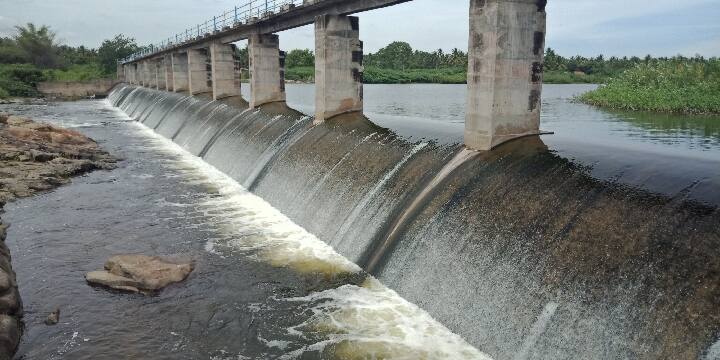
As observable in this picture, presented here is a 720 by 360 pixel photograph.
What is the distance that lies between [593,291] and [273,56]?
26563mm

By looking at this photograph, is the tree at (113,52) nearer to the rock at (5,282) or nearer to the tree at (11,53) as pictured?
the tree at (11,53)

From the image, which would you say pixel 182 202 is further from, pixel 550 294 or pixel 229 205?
pixel 550 294

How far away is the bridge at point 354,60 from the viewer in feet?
45.3

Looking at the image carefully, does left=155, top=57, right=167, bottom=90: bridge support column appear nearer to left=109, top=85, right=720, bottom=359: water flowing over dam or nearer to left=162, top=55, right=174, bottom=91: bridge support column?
left=162, top=55, right=174, bottom=91: bridge support column

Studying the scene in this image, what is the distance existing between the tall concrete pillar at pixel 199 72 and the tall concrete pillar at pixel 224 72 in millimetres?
6098

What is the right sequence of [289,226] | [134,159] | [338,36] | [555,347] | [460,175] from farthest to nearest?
[134,159] → [338,36] → [289,226] → [460,175] → [555,347]

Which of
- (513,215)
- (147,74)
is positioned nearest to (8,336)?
(513,215)

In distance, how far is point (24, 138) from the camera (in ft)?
94.8

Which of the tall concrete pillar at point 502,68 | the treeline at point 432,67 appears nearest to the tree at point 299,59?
the treeline at point 432,67

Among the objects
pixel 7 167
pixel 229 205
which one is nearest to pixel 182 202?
pixel 229 205

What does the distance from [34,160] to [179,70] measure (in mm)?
27436

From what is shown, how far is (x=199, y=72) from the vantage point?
4438 centimetres

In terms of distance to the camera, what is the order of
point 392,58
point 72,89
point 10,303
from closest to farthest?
point 10,303 < point 72,89 < point 392,58

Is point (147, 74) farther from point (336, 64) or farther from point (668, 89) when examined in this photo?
point (668, 89)
